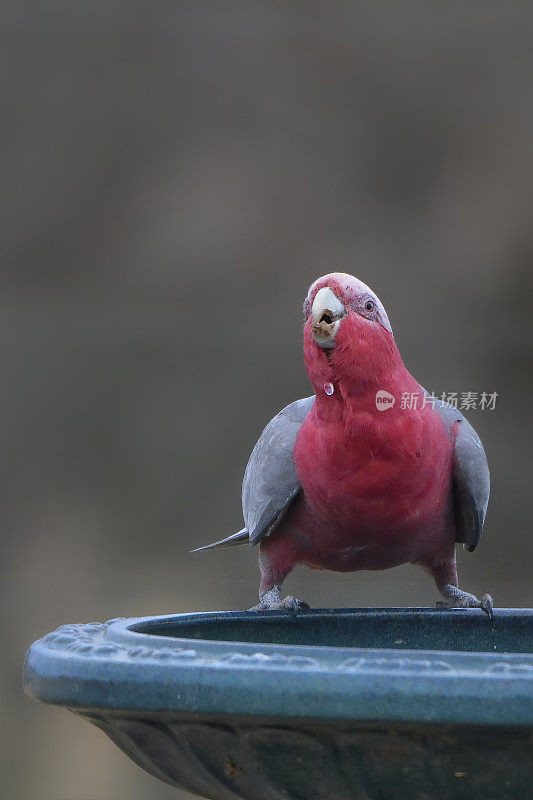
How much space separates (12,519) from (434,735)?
253cm

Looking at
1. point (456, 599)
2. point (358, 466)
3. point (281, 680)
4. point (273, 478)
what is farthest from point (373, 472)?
point (281, 680)

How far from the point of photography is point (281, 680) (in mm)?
626

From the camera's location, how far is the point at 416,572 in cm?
314

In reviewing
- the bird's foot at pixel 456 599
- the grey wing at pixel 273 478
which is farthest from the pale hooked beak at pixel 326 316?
the bird's foot at pixel 456 599

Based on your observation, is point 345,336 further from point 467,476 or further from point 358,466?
point 467,476

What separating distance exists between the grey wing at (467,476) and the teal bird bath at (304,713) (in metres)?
0.60

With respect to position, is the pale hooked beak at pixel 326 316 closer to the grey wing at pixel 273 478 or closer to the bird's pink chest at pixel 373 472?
the bird's pink chest at pixel 373 472

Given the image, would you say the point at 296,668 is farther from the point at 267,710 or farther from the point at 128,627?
the point at 128,627

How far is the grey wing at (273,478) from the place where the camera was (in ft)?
4.10

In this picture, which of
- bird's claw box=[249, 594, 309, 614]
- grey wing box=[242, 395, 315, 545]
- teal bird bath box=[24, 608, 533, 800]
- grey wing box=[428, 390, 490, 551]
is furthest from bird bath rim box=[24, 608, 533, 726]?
grey wing box=[428, 390, 490, 551]

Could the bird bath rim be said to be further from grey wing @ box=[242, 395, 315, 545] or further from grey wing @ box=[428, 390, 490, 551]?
grey wing @ box=[428, 390, 490, 551]

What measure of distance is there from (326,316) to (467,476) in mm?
297

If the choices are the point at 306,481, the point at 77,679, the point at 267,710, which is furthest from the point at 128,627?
the point at 306,481

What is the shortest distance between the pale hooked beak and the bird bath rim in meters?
0.45
